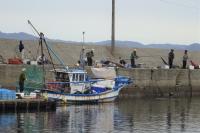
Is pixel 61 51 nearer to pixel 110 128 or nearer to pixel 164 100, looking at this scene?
pixel 164 100

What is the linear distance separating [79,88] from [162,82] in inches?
520

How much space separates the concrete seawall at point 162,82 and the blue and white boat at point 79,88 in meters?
4.41

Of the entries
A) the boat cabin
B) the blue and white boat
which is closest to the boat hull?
the blue and white boat

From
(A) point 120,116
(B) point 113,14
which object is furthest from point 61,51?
(A) point 120,116

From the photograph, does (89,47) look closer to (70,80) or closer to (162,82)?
(162,82)

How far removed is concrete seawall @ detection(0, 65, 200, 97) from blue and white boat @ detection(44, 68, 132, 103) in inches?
174

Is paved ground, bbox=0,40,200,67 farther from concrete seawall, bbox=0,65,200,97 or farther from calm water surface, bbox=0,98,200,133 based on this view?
calm water surface, bbox=0,98,200,133

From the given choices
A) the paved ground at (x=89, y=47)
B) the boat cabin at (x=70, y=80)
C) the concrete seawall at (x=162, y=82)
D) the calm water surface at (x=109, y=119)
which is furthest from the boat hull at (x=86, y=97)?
Answer: the paved ground at (x=89, y=47)

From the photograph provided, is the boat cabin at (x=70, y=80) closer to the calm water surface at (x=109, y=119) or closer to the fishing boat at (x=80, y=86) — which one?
the fishing boat at (x=80, y=86)

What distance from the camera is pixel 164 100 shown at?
5991 cm

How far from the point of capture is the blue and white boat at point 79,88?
50.8 m

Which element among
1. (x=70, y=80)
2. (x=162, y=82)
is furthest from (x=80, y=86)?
(x=162, y=82)

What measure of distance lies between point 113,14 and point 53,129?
112 ft

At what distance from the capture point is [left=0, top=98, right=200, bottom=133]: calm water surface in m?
37.1
